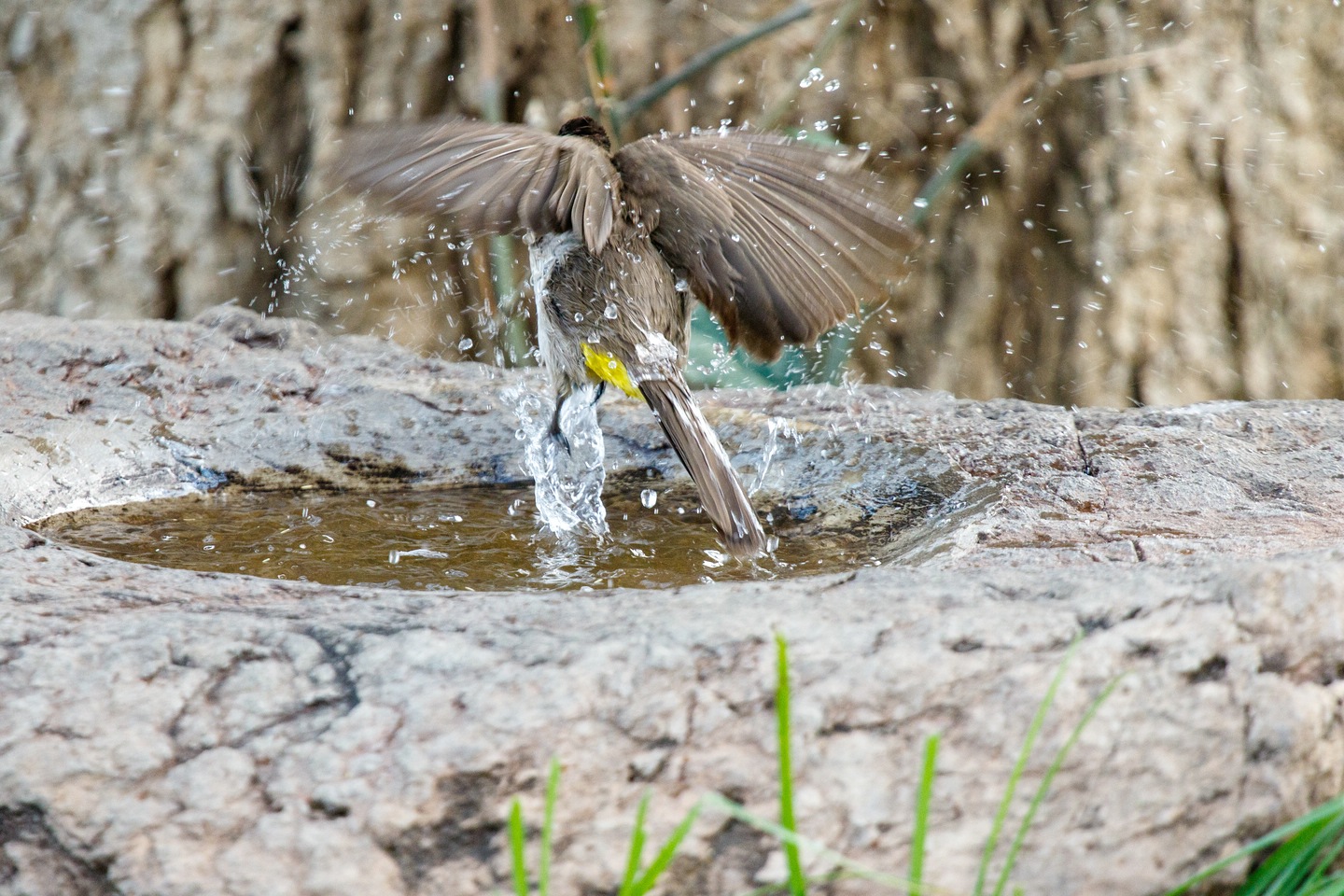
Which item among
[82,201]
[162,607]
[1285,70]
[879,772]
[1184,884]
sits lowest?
[1184,884]

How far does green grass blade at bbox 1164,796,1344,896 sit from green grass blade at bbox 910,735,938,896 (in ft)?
1.01

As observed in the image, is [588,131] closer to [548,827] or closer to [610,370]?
[610,370]

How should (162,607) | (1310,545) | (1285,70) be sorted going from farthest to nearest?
(1285,70)
(1310,545)
(162,607)

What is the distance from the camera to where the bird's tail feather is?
245 centimetres

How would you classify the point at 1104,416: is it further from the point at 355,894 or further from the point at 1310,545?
the point at 355,894

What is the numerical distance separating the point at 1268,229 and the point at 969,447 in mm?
3122

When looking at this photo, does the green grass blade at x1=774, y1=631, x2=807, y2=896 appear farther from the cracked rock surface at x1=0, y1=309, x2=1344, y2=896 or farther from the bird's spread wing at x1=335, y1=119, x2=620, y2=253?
the bird's spread wing at x1=335, y1=119, x2=620, y2=253

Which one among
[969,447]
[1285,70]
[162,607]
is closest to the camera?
[162,607]

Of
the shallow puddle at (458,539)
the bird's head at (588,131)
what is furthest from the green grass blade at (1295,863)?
the bird's head at (588,131)

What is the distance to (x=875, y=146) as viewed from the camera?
5203mm

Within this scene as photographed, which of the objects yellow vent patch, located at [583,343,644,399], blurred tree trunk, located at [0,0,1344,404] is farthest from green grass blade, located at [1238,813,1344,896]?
blurred tree trunk, located at [0,0,1344,404]

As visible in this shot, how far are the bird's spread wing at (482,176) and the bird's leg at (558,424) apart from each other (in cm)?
57

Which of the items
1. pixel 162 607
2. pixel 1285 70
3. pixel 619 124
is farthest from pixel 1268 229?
pixel 162 607

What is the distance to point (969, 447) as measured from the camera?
292 cm
